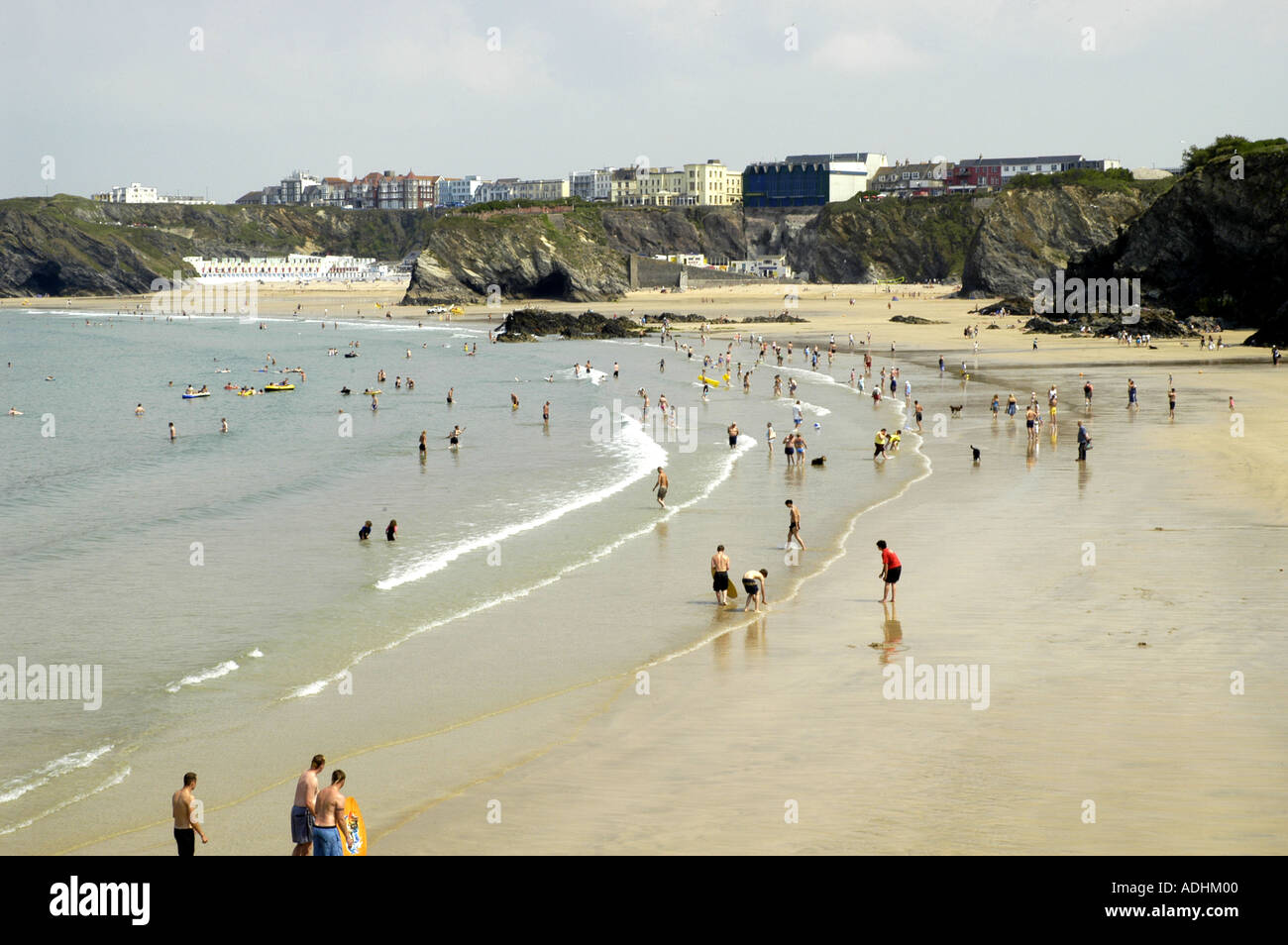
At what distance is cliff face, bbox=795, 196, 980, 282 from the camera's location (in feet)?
598

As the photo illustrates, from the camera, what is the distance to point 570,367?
75.1 meters

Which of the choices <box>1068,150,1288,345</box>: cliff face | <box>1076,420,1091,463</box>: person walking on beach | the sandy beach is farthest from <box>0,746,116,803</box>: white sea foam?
<box>1068,150,1288,345</box>: cliff face

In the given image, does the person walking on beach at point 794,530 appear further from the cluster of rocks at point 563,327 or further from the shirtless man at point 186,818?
the cluster of rocks at point 563,327

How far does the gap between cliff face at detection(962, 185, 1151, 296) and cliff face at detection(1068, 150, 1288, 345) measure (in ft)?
126

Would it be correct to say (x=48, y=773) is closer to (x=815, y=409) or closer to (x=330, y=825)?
(x=330, y=825)

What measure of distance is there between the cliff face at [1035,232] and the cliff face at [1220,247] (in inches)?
1511

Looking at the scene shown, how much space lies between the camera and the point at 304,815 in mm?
11133

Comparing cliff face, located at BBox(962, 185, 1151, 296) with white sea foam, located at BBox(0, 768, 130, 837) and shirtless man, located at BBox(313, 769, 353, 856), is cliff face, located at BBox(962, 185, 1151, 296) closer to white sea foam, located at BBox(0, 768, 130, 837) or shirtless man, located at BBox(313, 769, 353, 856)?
white sea foam, located at BBox(0, 768, 130, 837)

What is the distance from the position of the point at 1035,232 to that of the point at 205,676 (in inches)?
5130

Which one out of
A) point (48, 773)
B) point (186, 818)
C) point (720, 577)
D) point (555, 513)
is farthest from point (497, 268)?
point (186, 818)

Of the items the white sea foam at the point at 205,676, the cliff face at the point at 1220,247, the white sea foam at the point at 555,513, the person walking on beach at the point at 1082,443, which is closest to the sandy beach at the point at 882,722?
the white sea foam at the point at 205,676

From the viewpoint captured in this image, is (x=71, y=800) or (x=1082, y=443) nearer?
(x=71, y=800)

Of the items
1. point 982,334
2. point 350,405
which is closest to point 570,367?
point 350,405

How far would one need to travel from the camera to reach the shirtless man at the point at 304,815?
36.4 ft
